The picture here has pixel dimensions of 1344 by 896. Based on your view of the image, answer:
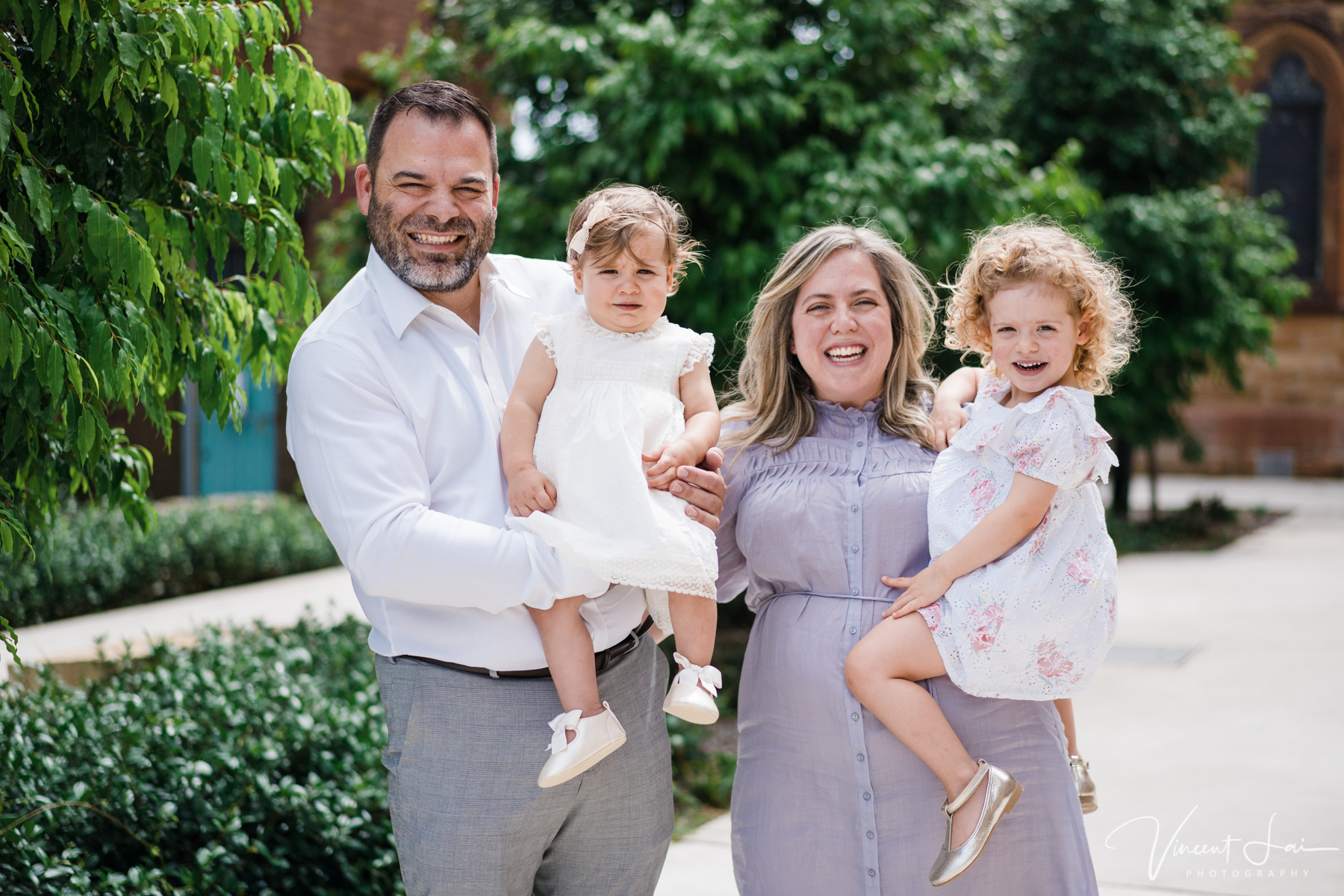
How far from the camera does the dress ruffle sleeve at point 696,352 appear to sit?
2572 millimetres

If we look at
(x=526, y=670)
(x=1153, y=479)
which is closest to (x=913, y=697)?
(x=526, y=670)

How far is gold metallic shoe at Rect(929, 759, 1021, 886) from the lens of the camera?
233 cm

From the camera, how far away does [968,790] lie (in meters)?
2.36

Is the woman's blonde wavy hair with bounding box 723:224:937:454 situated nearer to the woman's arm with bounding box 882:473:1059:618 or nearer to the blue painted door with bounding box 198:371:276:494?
the woman's arm with bounding box 882:473:1059:618

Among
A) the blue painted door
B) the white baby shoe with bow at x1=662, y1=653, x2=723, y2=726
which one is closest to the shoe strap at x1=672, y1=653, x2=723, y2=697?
the white baby shoe with bow at x1=662, y1=653, x2=723, y2=726

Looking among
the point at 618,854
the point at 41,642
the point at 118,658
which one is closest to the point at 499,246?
the point at 118,658

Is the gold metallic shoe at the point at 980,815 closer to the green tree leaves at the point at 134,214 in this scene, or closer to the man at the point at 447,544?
the man at the point at 447,544

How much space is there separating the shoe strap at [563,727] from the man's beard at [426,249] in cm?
90

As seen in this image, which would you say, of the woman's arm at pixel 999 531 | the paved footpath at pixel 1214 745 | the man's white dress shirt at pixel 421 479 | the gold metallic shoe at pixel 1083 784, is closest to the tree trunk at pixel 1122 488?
the paved footpath at pixel 1214 745

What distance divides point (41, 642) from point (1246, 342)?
1181cm

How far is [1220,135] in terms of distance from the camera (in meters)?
13.3

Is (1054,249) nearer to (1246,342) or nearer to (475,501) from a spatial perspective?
(475,501)

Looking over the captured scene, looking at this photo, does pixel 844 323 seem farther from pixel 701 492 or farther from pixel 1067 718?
pixel 1067 718

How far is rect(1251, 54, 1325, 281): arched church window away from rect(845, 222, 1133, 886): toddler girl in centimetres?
2182
